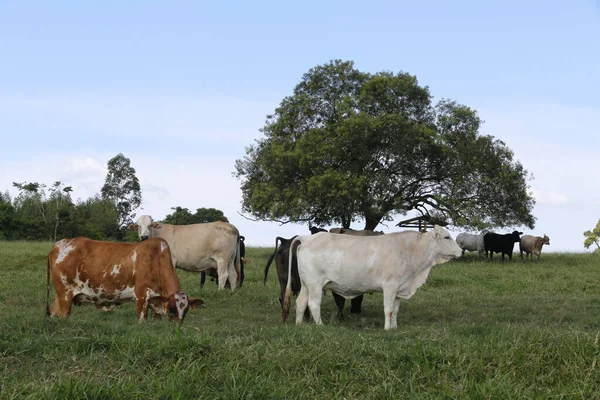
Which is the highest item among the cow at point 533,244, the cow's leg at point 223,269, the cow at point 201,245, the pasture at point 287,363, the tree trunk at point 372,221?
the tree trunk at point 372,221

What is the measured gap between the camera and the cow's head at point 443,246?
1204cm

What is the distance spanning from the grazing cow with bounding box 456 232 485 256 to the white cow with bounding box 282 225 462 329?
24552 mm

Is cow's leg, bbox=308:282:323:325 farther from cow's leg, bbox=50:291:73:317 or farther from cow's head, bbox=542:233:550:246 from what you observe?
cow's head, bbox=542:233:550:246

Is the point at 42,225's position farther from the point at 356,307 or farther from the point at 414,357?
the point at 414,357

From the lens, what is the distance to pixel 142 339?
7418mm

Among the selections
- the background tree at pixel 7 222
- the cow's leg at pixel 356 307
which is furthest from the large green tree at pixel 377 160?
the background tree at pixel 7 222

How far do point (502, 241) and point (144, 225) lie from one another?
2122cm

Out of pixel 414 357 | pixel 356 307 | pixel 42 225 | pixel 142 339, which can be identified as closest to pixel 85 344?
pixel 142 339

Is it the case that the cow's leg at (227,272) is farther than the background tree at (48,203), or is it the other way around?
the background tree at (48,203)

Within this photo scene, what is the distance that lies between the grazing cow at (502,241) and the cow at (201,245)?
19.1 meters

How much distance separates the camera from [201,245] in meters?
17.5

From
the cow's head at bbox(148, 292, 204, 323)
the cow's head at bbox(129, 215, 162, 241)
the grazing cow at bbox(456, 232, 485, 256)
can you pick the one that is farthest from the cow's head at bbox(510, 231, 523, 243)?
the cow's head at bbox(148, 292, 204, 323)

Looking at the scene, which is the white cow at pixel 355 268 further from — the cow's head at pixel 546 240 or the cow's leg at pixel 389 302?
the cow's head at pixel 546 240

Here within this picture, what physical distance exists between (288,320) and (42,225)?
44.6m
